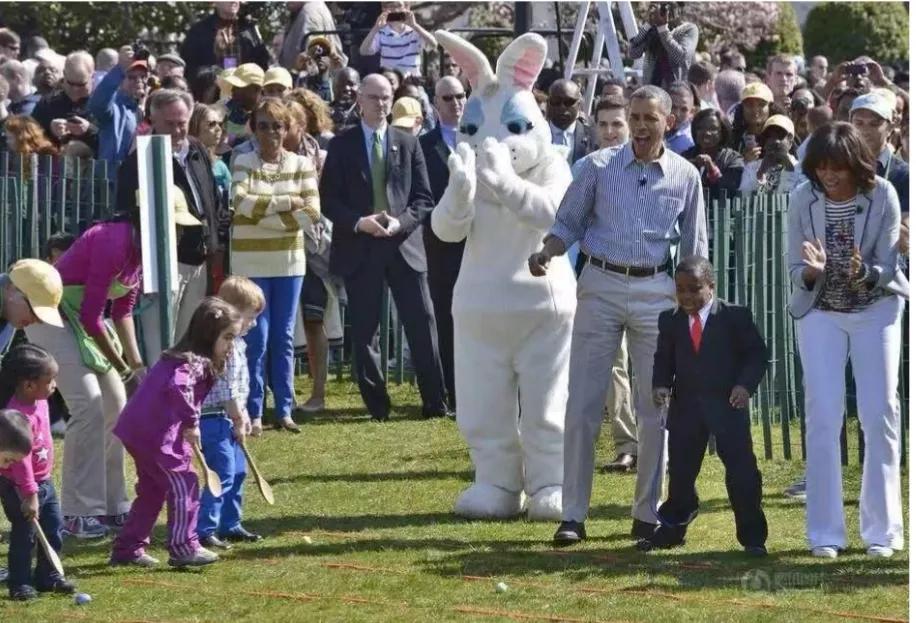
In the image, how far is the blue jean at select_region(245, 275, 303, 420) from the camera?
41.2 ft

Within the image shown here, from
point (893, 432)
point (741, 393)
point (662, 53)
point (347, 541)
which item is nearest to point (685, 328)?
point (741, 393)

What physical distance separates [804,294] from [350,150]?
454cm

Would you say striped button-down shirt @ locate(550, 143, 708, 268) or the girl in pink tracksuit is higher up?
striped button-down shirt @ locate(550, 143, 708, 268)

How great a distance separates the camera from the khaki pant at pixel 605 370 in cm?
966

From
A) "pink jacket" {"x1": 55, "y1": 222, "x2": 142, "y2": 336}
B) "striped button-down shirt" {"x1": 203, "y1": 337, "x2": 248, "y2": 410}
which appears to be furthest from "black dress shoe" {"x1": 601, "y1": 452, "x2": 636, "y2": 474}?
"pink jacket" {"x1": 55, "y1": 222, "x2": 142, "y2": 336}

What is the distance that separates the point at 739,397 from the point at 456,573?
1525 mm

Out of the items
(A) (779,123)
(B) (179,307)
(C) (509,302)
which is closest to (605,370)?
(C) (509,302)

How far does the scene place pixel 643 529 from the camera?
9711 millimetres

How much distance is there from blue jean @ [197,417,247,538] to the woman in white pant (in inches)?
106

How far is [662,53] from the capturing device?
16.0 m

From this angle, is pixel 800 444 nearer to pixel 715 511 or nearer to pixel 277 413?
pixel 715 511

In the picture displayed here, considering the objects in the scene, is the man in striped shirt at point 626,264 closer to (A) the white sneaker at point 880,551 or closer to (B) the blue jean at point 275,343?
(A) the white sneaker at point 880,551

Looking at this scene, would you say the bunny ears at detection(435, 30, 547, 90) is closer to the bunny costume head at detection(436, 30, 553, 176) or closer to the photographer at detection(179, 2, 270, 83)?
the bunny costume head at detection(436, 30, 553, 176)

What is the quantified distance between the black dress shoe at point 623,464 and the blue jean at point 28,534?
→ 3981mm
